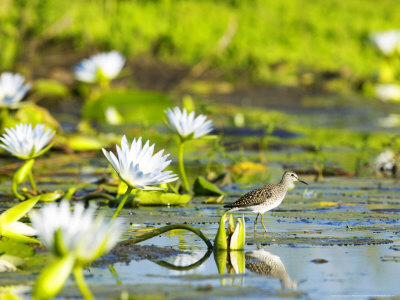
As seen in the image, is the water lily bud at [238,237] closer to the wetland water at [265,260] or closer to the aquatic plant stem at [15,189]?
the wetland water at [265,260]

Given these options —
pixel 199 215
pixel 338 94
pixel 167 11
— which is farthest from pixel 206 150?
pixel 167 11

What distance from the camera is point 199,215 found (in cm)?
447

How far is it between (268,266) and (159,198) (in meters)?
1.59

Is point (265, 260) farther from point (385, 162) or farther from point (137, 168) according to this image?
point (385, 162)

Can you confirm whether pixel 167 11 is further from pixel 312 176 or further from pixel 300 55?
pixel 312 176

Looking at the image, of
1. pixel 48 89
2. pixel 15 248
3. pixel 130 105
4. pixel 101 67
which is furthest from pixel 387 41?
pixel 15 248

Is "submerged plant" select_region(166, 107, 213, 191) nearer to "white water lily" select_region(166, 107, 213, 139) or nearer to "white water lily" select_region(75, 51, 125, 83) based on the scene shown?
"white water lily" select_region(166, 107, 213, 139)

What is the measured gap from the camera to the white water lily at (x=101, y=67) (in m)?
7.54

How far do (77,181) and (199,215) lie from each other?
161 cm

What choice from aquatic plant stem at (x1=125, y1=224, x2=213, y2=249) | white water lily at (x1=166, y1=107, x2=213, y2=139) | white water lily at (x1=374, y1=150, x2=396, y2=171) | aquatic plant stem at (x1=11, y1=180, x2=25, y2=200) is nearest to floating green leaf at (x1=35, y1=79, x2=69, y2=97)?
white water lily at (x1=374, y1=150, x2=396, y2=171)

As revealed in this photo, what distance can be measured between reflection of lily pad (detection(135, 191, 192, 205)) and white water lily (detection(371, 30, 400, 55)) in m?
4.73

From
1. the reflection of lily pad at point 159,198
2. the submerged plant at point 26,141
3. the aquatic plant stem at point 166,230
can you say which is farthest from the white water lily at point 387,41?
the aquatic plant stem at point 166,230

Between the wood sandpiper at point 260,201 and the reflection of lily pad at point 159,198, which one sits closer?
the wood sandpiper at point 260,201

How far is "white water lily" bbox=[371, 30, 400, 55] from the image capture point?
351 inches
